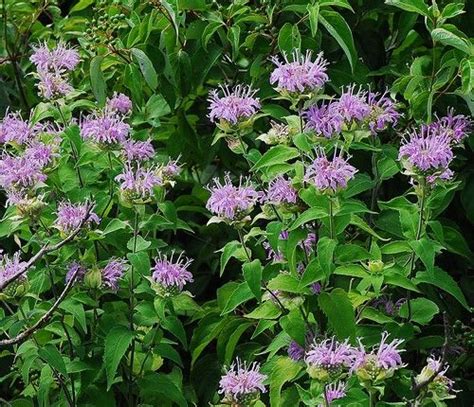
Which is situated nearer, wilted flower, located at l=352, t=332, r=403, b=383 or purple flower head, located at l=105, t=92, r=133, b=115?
wilted flower, located at l=352, t=332, r=403, b=383

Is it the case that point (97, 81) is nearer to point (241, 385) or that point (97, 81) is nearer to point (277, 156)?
point (277, 156)

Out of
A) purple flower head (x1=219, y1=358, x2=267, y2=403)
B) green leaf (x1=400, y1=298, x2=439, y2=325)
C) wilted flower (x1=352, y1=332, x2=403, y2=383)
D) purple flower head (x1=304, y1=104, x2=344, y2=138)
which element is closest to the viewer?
wilted flower (x1=352, y1=332, x2=403, y2=383)

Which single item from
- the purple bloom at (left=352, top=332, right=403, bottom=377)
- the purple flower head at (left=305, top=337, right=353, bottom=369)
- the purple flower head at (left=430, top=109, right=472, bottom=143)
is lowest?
the purple flower head at (left=305, top=337, right=353, bottom=369)

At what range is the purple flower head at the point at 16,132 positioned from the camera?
7.23 feet

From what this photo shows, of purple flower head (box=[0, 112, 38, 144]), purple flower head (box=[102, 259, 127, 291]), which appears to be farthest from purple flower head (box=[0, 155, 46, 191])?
purple flower head (box=[102, 259, 127, 291])

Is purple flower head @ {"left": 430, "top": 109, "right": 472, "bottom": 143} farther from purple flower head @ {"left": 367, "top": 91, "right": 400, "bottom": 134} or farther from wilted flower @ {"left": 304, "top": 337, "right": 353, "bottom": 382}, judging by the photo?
wilted flower @ {"left": 304, "top": 337, "right": 353, "bottom": 382}

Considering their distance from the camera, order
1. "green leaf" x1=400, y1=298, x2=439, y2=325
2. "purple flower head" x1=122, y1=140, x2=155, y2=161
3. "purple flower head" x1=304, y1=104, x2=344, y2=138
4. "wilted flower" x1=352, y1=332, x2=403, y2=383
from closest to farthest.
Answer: "wilted flower" x1=352, y1=332, x2=403, y2=383 < "purple flower head" x1=304, y1=104, x2=344, y2=138 < "green leaf" x1=400, y1=298, x2=439, y2=325 < "purple flower head" x1=122, y1=140, x2=155, y2=161

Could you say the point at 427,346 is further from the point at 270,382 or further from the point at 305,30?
the point at 305,30

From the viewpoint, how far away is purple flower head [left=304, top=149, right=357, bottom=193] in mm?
1847

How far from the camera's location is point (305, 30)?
2510 mm

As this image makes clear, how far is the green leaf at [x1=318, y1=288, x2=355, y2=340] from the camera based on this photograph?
1907 mm

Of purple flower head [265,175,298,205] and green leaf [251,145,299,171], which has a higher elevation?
green leaf [251,145,299,171]

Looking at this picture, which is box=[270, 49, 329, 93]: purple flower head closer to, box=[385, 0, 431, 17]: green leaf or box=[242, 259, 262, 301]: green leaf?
box=[385, 0, 431, 17]: green leaf

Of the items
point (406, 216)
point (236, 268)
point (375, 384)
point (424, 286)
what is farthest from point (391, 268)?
point (236, 268)
